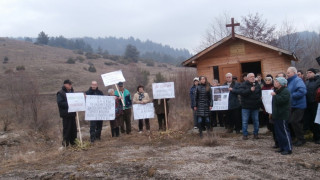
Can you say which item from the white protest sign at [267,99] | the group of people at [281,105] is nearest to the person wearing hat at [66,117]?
the group of people at [281,105]

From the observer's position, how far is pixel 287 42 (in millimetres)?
29250

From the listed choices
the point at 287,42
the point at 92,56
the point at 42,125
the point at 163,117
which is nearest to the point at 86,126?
the point at 42,125

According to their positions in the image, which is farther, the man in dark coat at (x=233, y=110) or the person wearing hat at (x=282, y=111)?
the man in dark coat at (x=233, y=110)

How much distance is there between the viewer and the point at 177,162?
661 cm

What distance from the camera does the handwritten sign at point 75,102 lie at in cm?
880

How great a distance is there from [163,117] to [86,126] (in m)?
10.5

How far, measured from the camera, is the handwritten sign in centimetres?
880

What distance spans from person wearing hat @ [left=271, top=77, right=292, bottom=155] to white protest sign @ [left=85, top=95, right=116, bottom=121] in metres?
5.11

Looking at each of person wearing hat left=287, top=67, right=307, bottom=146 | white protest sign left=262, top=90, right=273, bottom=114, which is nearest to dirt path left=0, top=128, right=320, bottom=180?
person wearing hat left=287, top=67, right=307, bottom=146

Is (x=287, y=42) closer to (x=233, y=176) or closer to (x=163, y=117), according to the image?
(x=163, y=117)

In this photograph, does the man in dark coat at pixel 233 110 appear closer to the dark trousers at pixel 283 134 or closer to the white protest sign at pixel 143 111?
the dark trousers at pixel 283 134

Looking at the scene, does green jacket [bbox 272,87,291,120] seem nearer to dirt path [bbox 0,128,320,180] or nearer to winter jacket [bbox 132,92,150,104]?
dirt path [bbox 0,128,320,180]

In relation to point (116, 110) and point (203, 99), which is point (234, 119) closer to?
point (203, 99)

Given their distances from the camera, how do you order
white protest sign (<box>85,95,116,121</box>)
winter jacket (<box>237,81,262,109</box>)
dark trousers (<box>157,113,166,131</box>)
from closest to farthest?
winter jacket (<box>237,81,262,109</box>), white protest sign (<box>85,95,116,121</box>), dark trousers (<box>157,113,166,131</box>)
